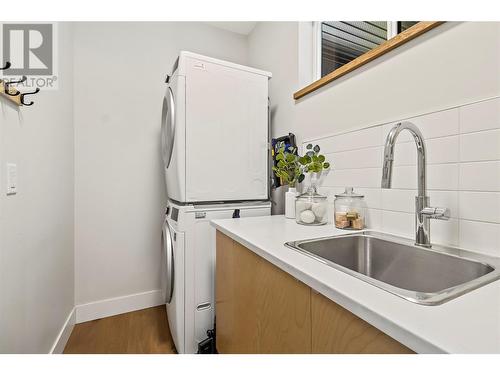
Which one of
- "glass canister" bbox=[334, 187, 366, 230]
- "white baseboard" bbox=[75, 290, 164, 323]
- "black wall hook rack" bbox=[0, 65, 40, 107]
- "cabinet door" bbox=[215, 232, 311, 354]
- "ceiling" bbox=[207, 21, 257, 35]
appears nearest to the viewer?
"cabinet door" bbox=[215, 232, 311, 354]

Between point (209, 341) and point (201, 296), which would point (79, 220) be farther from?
point (209, 341)

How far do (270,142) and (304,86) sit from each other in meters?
0.43

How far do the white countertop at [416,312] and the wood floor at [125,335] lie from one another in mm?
1388

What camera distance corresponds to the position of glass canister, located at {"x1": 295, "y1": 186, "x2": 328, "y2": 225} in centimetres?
129

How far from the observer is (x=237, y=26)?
7.69 ft

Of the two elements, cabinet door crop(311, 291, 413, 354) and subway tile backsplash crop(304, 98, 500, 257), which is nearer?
cabinet door crop(311, 291, 413, 354)

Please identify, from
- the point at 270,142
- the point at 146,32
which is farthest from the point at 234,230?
the point at 146,32

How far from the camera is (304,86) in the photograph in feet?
5.58

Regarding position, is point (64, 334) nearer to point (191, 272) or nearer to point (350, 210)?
point (191, 272)

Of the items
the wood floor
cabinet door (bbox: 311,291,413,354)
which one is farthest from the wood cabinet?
the wood floor

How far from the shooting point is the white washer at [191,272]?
4.57 ft

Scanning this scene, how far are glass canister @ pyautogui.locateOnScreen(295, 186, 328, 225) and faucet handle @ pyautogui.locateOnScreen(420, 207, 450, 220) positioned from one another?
495 millimetres

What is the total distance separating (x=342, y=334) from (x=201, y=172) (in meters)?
1.09

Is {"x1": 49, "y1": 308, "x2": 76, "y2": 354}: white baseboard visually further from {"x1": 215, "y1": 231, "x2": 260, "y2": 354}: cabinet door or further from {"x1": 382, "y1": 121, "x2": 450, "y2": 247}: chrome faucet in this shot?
{"x1": 382, "y1": 121, "x2": 450, "y2": 247}: chrome faucet
